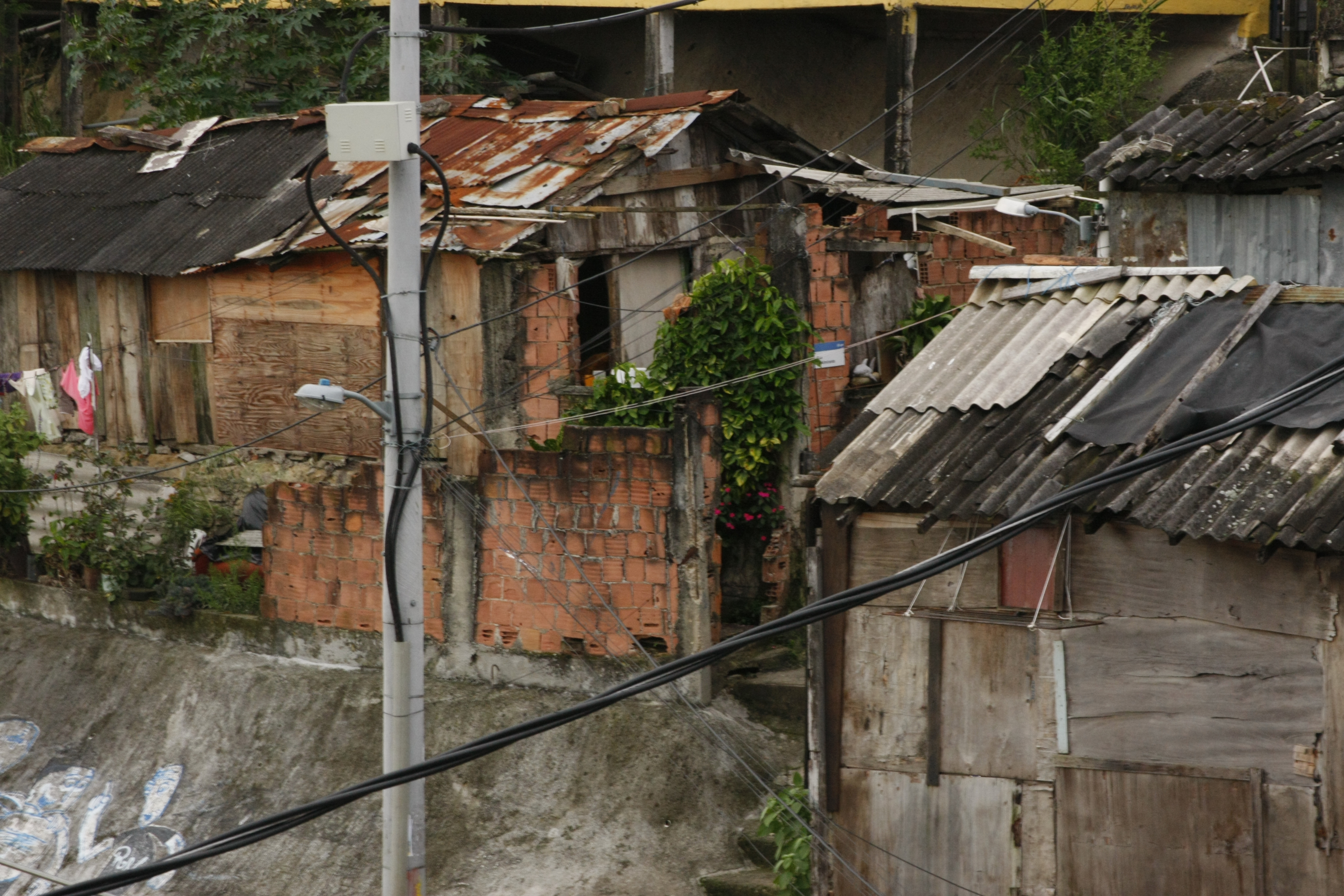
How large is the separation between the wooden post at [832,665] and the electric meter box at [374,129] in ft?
9.49

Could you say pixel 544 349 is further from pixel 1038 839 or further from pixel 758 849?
pixel 1038 839

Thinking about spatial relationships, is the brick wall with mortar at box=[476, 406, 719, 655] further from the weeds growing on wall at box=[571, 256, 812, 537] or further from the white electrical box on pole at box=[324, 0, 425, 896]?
the white electrical box on pole at box=[324, 0, 425, 896]

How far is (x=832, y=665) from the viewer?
24.8 feet

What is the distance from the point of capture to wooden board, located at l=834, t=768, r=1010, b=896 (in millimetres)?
7168

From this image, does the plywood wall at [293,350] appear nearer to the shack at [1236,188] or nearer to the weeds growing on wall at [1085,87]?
the shack at [1236,188]

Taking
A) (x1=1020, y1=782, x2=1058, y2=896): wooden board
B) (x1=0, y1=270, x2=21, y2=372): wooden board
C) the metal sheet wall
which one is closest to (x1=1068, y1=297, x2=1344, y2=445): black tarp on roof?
(x1=1020, y1=782, x2=1058, y2=896): wooden board

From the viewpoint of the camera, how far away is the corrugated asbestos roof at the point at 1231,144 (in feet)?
31.1

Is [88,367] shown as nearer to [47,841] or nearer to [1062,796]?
[47,841]

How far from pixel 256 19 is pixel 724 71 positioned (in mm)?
5820

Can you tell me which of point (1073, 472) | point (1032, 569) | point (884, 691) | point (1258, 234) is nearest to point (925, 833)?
point (884, 691)

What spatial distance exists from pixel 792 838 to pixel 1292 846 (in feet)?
9.05

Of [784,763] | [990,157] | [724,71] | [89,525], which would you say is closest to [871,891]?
[784,763]

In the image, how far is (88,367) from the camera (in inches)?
539

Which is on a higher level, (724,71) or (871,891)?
(724,71)
